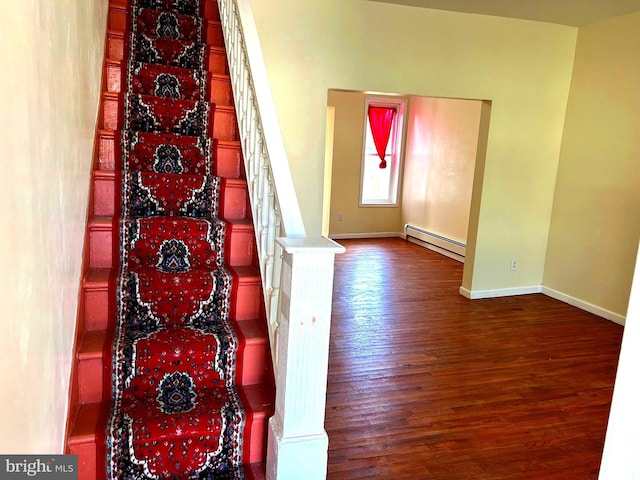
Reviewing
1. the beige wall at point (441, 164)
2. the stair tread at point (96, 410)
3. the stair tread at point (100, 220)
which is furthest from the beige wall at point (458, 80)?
the stair tread at point (96, 410)

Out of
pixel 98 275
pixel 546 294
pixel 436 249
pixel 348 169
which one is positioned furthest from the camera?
pixel 348 169

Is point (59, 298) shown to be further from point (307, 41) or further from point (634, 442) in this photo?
point (307, 41)

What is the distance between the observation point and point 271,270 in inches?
79.6

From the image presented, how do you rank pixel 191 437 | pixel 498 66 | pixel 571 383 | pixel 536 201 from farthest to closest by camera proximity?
pixel 536 201 → pixel 498 66 → pixel 571 383 → pixel 191 437

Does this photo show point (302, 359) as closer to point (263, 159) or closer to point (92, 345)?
point (92, 345)

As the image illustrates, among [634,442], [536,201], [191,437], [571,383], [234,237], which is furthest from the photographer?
[536,201]

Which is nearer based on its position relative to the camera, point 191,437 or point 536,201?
point 191,437

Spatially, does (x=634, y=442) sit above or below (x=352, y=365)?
above

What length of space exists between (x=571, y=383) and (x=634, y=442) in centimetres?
297

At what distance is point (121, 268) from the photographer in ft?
7.07

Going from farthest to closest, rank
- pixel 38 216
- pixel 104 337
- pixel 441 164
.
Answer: pixel 441 164 → pixel 104 337 → pixel 38 216

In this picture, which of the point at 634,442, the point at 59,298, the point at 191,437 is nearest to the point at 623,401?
the point at 634,442

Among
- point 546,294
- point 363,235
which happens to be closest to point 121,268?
point 546,294

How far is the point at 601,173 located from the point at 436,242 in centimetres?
297
